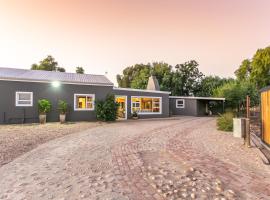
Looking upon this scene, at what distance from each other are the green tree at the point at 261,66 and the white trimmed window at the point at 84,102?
2352cm

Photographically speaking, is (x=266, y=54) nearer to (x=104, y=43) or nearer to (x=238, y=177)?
(x=104, y=43)

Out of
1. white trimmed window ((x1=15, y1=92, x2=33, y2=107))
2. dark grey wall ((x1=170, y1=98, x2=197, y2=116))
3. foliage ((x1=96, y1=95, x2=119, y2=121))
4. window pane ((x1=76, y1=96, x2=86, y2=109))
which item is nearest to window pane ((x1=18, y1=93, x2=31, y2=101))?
white trimmed window ((x1=15, y1=92, x2=33, y2=107))

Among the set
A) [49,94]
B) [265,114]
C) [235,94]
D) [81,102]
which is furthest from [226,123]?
[235,94]

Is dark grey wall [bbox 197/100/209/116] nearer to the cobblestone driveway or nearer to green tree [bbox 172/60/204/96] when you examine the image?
green tree [bbox 172/60/204/96]

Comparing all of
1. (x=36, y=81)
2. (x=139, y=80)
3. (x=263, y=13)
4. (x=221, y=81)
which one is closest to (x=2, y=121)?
(x=36, y=81)

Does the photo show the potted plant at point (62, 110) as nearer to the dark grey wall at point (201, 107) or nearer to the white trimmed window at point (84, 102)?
the white trimmed window at point (84, 102)

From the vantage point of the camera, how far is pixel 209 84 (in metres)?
35.9

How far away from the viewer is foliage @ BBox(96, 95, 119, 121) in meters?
15.8

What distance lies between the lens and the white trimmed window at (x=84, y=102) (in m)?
16.0

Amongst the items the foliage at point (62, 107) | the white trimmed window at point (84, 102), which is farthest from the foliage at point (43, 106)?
the white trimmed window at point (84, 102)

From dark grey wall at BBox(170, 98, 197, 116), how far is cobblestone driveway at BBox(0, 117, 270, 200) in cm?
1926

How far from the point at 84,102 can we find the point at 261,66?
80.8 ft

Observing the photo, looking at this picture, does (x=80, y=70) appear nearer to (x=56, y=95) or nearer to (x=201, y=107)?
(x=56, y=95)

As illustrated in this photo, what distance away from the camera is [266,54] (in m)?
25.1
